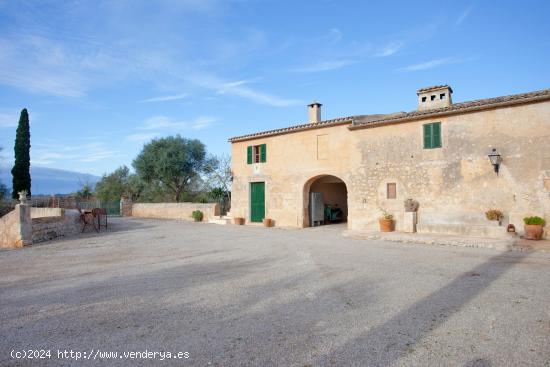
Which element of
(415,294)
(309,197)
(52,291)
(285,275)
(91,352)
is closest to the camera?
(91,352)

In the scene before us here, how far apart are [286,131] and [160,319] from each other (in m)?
14.0

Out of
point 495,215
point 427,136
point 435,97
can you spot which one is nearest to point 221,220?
point 427,136

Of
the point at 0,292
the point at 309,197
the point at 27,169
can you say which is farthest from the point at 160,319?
the point at 27,169

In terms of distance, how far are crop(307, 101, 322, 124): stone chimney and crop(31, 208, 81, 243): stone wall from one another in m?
11.8

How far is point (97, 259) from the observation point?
8453 millimetres

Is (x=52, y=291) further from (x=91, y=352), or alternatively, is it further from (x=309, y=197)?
(x=309, y=197)

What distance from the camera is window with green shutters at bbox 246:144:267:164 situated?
726 inches

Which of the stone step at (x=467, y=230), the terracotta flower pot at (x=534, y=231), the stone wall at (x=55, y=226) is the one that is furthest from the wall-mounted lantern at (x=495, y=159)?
the stone wall at (x=55, y=226)

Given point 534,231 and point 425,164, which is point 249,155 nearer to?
point 425,164

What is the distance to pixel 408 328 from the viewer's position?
12.7ft

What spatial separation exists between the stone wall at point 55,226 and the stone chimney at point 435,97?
15097 mm

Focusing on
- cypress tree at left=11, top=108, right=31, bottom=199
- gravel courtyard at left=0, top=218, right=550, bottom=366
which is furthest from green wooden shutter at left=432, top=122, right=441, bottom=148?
cypress tree at left=11, top=108, right=31, bottom=199

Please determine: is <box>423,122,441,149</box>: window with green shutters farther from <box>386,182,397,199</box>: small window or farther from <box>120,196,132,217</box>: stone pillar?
<box>120,196,132,217</box>: stone pillar

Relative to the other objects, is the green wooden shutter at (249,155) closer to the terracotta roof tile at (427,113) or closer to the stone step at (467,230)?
the terracotta roof tile at (427,113)
